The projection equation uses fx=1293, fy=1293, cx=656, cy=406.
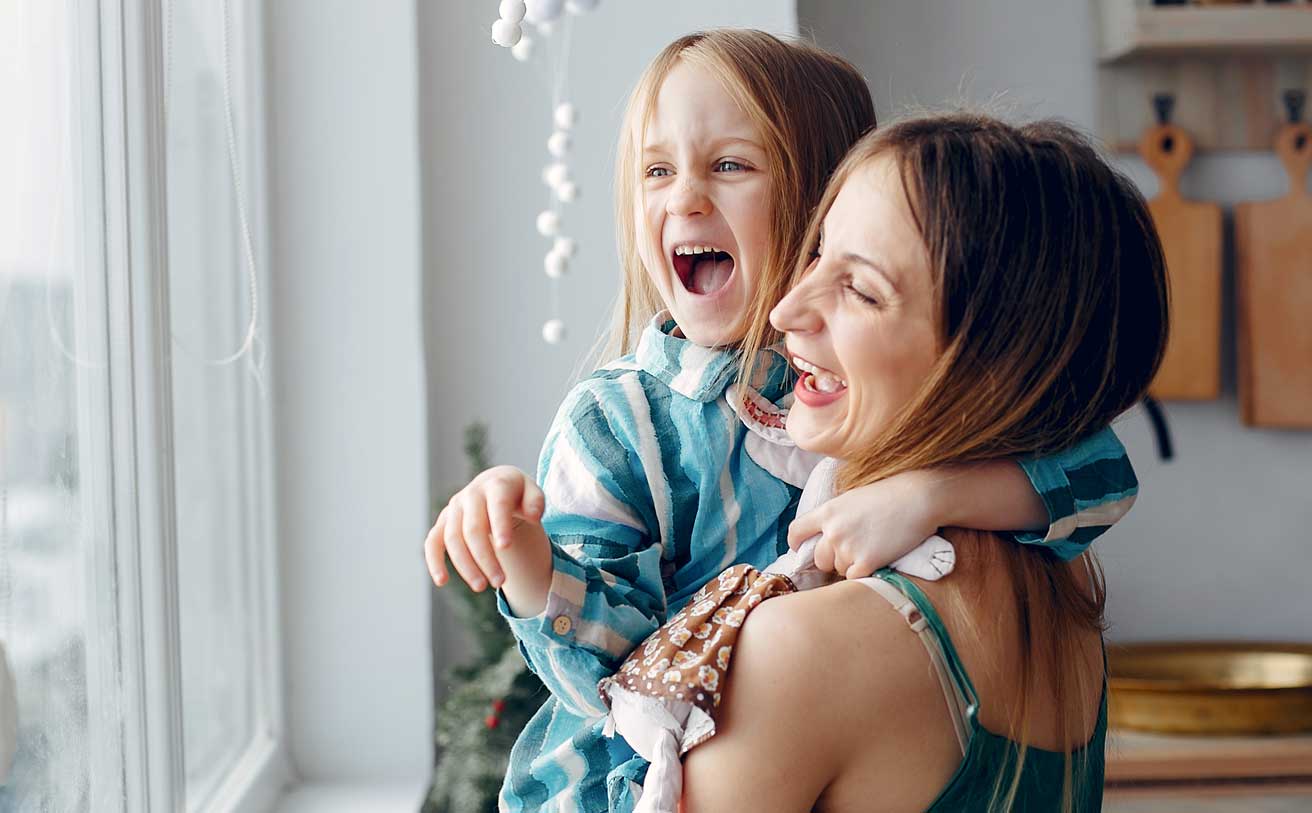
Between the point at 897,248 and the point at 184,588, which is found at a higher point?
the point at 897,248

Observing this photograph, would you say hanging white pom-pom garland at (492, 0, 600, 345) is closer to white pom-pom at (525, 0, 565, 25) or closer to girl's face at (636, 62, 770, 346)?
white pom-pom at (525, 0, 565, 25)

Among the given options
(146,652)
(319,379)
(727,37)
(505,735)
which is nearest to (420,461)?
(319,379)

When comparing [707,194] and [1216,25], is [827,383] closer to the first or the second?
[707,194]

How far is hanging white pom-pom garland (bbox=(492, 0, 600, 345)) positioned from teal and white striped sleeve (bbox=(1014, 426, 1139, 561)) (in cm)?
62

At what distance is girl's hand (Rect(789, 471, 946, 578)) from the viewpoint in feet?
2.61

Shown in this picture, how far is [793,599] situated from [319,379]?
1394 mm

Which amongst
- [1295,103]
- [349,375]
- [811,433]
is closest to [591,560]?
[811,433]

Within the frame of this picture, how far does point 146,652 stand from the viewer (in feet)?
4.00

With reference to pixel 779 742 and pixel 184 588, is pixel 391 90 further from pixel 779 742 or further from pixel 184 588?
pixel 779 742

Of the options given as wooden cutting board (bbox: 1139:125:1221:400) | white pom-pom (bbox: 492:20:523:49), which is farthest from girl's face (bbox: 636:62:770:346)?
wooden cutting board (bbox: 1139:125:1221:400)

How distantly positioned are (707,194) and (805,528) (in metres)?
0.29

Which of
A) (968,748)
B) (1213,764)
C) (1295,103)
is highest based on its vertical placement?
(1295,103)

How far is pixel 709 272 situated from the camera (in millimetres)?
1051

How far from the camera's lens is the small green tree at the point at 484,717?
1.85 meters
